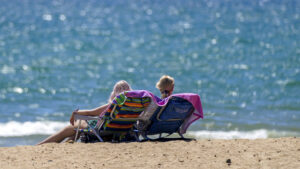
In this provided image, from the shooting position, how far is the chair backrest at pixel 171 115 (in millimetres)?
6715

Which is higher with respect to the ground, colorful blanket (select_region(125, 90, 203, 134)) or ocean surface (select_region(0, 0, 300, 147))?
ocean surface (select_region(0, 0, 300, 147))

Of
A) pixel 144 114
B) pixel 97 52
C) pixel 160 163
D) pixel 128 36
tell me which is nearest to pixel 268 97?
pixel 144 114

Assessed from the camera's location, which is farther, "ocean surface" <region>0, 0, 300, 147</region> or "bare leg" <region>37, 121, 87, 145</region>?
"ocean surface" <region>0, 0, 300, 147</region>

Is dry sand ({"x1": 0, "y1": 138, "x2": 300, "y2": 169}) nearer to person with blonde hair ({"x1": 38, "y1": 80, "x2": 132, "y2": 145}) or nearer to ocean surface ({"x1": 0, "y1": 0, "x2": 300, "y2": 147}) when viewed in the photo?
person with blonde hair ({"x1": 38, "y1": 80, "x2": 132, "y2": 145})

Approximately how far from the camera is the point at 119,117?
666 cm

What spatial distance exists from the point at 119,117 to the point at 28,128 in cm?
373

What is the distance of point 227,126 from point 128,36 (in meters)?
15.4

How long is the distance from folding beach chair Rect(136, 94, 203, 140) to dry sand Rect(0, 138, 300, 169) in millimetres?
376

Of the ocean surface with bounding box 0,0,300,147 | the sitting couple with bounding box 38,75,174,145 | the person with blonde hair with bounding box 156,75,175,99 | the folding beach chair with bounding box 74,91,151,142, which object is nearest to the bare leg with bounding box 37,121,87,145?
the sitting couple with bounding box 38,75,174,145

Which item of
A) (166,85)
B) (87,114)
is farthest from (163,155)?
(87,114)

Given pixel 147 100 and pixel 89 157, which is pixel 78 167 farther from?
pixel 147 100

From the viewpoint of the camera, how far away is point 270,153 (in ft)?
19.6

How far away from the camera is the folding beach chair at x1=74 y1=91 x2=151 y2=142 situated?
6523mm

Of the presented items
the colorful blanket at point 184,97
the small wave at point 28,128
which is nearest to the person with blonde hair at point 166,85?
the colorful blanket at point 184,97
